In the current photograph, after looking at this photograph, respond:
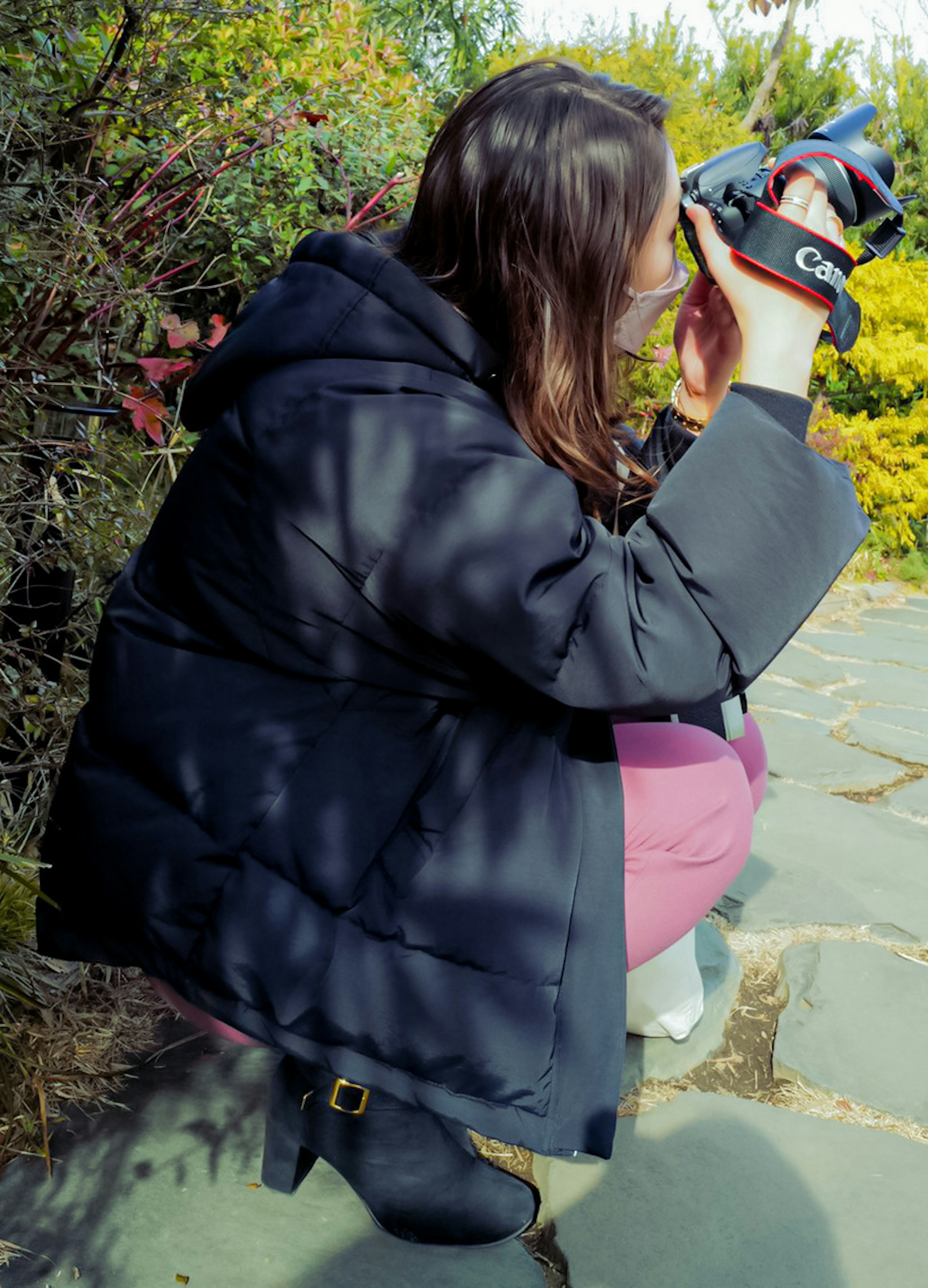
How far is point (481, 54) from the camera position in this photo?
13883 mm

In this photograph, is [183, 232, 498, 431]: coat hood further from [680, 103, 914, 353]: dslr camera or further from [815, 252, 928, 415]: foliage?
[815, 252, 928, 415]: foliage

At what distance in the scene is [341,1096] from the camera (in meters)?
1.28

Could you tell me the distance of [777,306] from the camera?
4.22 ft

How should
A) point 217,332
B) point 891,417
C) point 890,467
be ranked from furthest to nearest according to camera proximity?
point 891,417 → point 890,467 → point 217,332

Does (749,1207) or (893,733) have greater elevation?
(749,1207)

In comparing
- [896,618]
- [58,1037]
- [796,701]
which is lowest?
[896,618]

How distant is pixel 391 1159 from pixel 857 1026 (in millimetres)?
919

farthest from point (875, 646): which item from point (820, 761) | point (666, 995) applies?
point (666, 995)

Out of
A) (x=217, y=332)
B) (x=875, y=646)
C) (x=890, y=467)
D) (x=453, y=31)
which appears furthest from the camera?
(x=453, y=31)

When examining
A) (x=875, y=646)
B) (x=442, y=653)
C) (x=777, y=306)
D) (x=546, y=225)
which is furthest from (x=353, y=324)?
(x=875, y=646)

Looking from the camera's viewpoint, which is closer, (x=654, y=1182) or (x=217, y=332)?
(x=654, y=1182)

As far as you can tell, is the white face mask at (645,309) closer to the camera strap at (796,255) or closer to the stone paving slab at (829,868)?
the camera strap at (796,255)

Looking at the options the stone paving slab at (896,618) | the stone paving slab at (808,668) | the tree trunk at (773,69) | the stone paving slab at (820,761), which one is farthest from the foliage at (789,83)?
the stone paving slab at (820,761)

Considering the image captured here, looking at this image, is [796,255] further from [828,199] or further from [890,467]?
[890,467]
